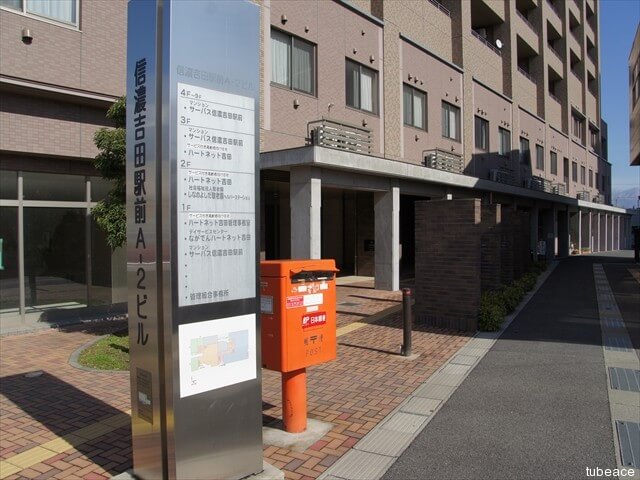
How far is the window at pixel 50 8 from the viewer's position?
962cm

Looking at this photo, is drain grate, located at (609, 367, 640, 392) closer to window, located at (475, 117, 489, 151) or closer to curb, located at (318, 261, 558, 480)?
curb, located at (318, 261, 558, 480)

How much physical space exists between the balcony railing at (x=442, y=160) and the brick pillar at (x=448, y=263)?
9.05 metres

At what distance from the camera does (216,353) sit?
151 inches

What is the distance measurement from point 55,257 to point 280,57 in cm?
761

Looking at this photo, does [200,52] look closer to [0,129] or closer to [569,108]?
[0,129]

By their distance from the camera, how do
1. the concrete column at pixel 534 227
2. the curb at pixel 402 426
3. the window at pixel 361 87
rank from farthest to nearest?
1. the concrete column at pixel 534 227
2. the window at pixel 361 87
3. the curb at pixel 402 426

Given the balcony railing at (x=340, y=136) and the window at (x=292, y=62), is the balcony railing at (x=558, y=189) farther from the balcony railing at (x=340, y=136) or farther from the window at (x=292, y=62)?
the window at (x=292, y=62)

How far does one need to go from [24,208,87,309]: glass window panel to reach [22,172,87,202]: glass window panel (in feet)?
0.87

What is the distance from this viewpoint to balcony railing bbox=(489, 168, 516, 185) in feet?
82.7

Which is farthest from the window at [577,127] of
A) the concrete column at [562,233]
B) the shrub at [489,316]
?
the shrub at [489,316]

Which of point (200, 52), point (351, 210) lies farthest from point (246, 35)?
point (351, 210)

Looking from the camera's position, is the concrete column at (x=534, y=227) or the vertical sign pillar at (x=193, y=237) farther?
the concrete column at (x=534, y=227)

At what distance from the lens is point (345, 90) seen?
16234mm

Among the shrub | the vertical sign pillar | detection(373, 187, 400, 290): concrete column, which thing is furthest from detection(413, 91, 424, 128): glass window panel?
the vertical sign pillar
